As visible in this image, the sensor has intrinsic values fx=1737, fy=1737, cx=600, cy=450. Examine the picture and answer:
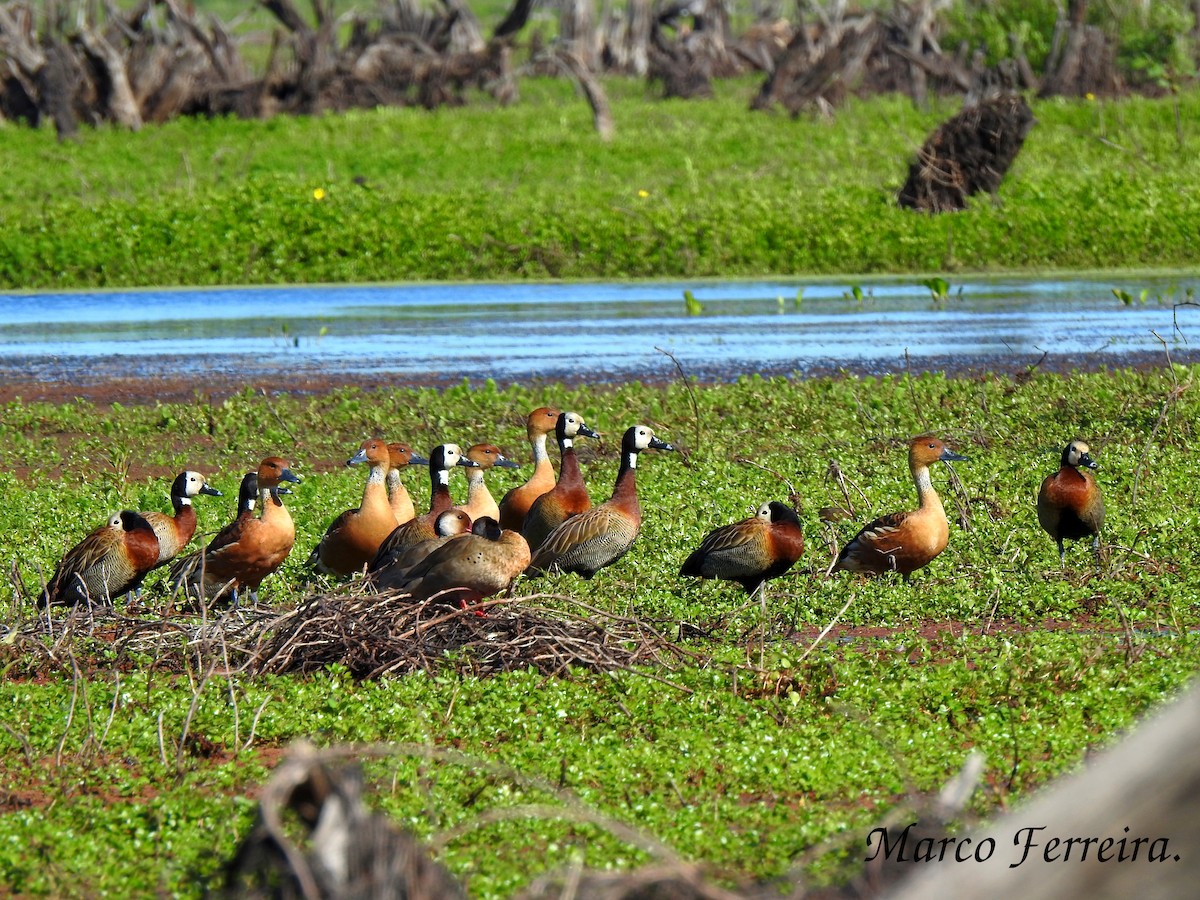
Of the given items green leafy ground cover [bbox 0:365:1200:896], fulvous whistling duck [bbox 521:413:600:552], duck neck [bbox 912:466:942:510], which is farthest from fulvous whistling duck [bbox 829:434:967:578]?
fulvous whistling duck [bbox 521:413:600:552]

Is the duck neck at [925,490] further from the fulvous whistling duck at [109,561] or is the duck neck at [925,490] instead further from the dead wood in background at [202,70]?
the dead wood in background at [202,70]

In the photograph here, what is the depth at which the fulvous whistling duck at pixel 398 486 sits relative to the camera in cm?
1058

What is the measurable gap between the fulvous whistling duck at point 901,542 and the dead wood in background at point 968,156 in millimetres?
13899

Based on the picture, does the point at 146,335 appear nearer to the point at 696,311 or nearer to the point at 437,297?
the point at 437,297

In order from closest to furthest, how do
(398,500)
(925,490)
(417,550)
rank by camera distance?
(417,550) → (925,490) → (398,500)

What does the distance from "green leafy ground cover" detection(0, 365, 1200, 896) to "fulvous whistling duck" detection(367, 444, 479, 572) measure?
0.63 m

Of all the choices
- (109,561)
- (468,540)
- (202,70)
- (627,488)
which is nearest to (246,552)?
(109,561)

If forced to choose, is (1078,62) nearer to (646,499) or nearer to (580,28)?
(580,28)

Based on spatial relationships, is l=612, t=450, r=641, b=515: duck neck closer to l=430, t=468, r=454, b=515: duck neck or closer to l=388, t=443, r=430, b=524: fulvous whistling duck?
l=430, t=468, r=454, b=515: duck neck

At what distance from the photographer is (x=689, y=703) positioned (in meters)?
6.88

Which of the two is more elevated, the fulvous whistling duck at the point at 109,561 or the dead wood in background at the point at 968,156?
the fulvous whistling duck at the point at 109,561

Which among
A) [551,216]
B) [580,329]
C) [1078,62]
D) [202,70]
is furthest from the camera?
[1078,62]

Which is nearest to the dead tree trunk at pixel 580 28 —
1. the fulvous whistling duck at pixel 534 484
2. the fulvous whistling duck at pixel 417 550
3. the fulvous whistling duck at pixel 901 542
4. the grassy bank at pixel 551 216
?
the grassy bank at pixel 551 216

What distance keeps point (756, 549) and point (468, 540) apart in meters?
1.61
